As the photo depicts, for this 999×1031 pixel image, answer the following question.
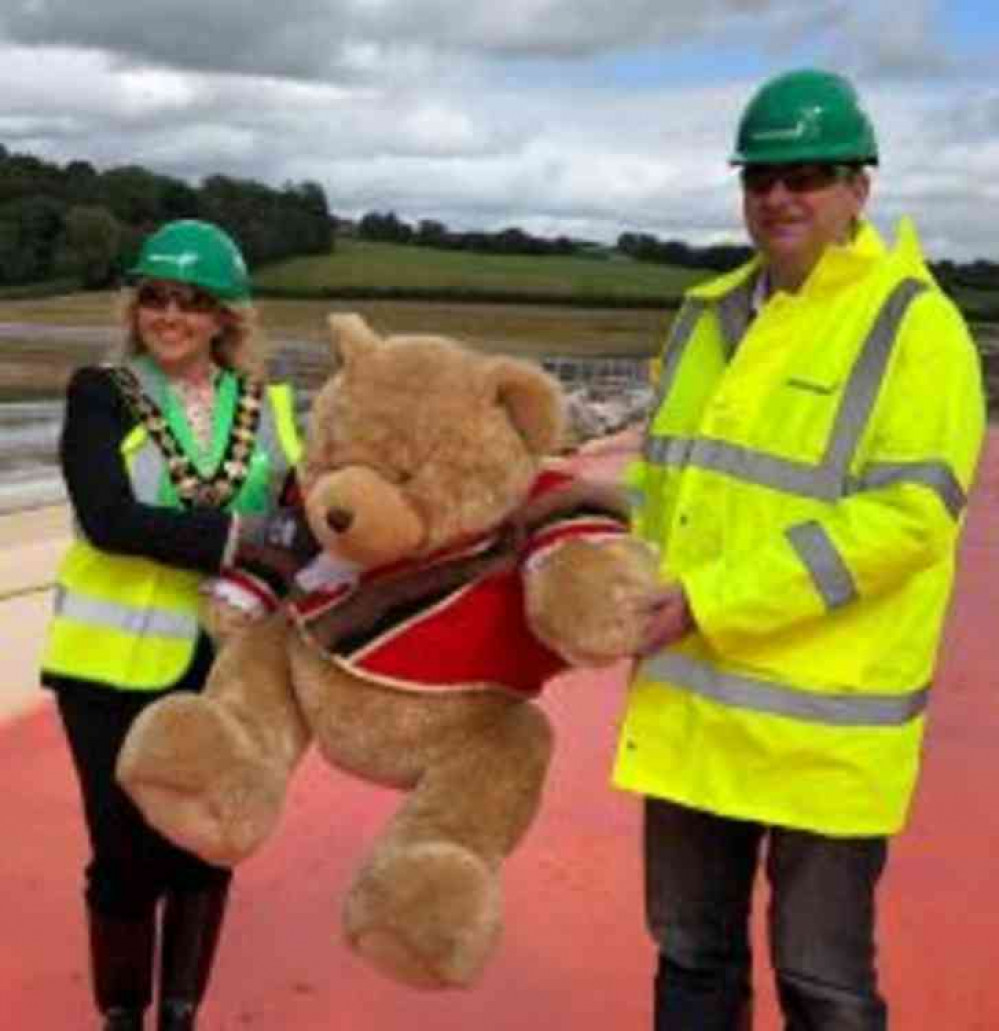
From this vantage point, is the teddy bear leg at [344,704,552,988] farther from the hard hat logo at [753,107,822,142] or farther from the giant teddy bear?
the hard hat logo at [753,107,822,142]

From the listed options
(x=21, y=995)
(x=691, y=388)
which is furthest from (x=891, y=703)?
(x=21, y=995)

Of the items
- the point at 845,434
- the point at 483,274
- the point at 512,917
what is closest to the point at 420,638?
the point at 845,434

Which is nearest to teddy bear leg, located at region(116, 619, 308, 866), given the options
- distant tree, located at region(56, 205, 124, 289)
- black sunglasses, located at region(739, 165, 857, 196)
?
black sunglasses, located at region(739, 165, 857, 196)

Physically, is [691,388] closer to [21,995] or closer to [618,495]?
[618,495]

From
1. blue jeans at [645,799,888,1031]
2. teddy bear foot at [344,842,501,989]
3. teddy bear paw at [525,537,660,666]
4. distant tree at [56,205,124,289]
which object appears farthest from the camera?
distant tree at [56,205,124,289]

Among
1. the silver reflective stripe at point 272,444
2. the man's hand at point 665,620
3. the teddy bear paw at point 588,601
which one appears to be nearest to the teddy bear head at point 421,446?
the teddy bear paw at point 588,601

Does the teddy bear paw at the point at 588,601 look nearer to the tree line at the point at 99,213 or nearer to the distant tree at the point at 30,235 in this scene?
the tree line at the point at 99,213

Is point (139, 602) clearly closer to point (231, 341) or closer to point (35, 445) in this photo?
point (231, 341)

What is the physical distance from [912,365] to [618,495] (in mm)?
463

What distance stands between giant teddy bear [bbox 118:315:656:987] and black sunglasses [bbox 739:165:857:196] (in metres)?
0.51

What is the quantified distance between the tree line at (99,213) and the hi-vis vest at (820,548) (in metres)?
11.4

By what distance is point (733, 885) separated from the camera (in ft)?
11.0

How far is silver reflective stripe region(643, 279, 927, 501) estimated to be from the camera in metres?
3.00

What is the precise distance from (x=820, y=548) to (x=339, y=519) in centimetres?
71
